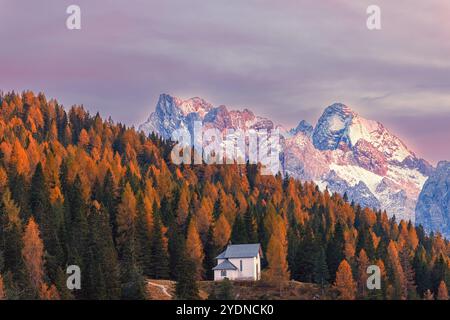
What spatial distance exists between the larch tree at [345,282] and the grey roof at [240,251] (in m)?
13.3

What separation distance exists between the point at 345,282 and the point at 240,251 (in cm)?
1684

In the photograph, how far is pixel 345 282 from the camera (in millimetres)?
136125

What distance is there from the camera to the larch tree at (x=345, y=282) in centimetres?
13500

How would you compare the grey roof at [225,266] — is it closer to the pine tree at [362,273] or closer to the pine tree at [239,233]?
the pine tree at [239,233]

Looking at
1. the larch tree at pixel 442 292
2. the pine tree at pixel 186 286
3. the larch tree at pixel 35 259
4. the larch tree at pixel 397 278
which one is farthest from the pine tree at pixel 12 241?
the larch tree at pixel 442 292

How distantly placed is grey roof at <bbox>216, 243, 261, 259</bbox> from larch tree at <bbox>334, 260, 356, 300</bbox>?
525 inches

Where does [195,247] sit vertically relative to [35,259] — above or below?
above

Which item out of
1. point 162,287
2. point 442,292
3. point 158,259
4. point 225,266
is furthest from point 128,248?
point 442,292

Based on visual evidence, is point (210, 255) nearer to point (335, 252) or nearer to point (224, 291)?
point (335, 252)

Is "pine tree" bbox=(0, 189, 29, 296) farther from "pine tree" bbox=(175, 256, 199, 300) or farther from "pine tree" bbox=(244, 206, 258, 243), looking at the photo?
"pine tree" bbox=(244, 206, 258, 243)

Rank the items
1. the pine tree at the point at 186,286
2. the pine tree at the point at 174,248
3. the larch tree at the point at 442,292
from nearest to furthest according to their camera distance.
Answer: the pine tree at the point at 186,286 < the pine tree at the point at 174,248 < the larch tree at the point at 442,292

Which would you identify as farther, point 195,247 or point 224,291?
point 195,247

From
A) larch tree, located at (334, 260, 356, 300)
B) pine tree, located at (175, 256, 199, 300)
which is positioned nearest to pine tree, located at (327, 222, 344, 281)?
larch tree, located at (334, 260, 356, 300)

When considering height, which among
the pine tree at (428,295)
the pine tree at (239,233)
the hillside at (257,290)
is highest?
the pine tree at (239,233)
